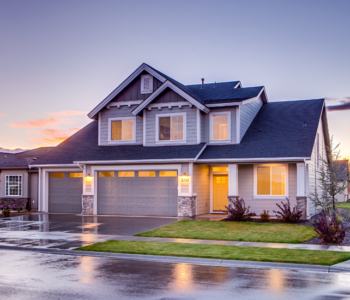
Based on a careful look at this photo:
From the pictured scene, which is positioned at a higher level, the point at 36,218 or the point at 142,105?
the point at 142,105

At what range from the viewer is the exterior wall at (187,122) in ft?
74.4

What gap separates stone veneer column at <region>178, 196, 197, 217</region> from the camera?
21.1 metres

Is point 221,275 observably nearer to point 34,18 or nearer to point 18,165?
point 34,18

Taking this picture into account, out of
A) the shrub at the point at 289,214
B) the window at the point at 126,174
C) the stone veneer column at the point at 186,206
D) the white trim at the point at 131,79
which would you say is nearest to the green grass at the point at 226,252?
the shrub at the point at 289,214

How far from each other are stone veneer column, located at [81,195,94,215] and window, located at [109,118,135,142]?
398cm

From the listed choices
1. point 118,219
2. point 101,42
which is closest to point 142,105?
point 101,42

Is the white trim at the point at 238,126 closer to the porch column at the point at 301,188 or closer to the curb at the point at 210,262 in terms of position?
the porch column at the point at 301,188

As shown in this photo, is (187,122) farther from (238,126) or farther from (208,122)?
(238,126)

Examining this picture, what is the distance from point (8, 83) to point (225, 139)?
16292 mm

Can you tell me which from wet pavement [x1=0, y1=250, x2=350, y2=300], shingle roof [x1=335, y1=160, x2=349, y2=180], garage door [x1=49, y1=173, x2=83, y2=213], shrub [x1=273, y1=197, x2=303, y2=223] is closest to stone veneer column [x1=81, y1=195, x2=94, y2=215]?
garage door [x1=49, y1=173, x2=83, y2=213]

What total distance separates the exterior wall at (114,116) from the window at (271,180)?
7.59 metres

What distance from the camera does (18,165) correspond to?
28.8m

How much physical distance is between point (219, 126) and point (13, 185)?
646 inches

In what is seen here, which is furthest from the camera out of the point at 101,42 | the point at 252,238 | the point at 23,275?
the point at 101,42
